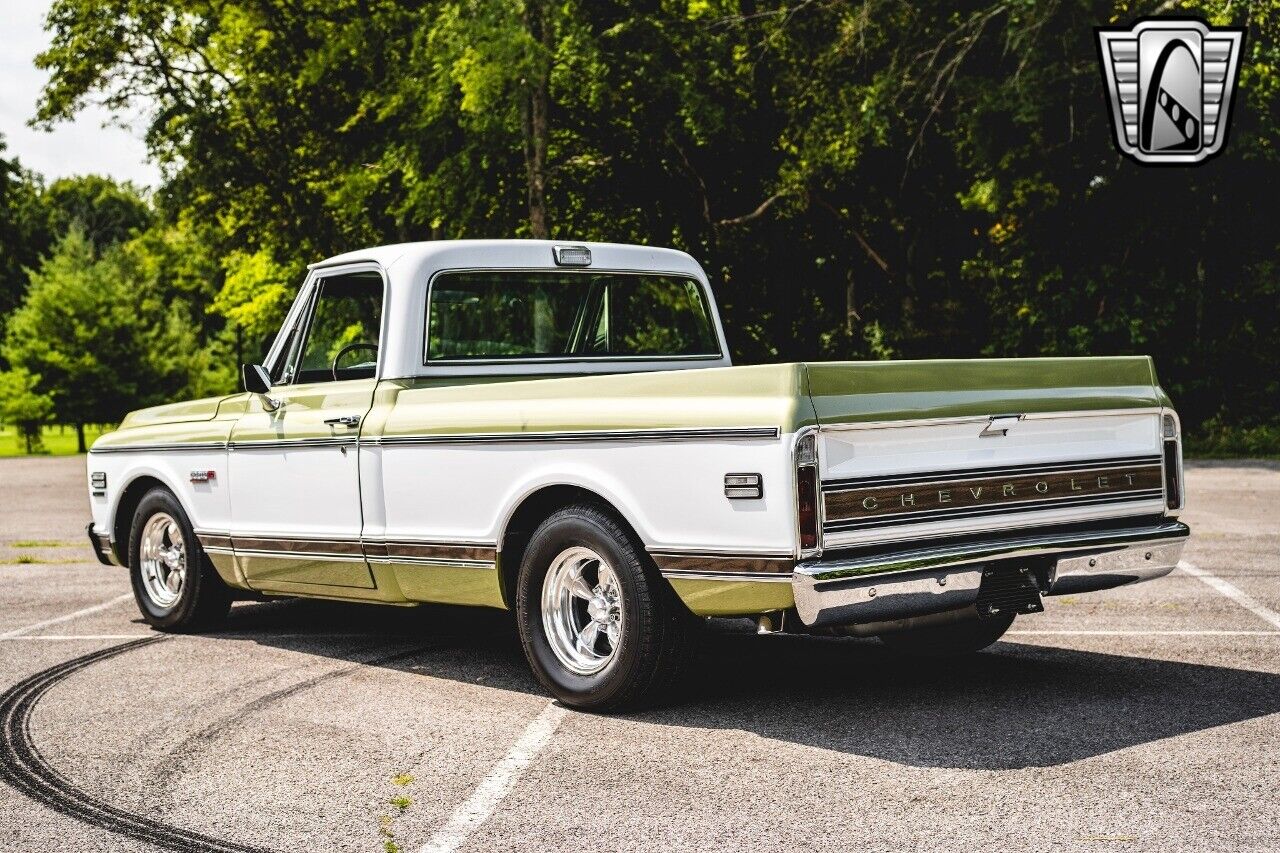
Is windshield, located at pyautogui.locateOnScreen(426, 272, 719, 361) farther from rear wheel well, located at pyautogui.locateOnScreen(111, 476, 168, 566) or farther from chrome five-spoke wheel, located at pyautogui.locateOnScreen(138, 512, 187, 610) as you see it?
rear wheel well, located at pyautogui.locateOnScreen(111, 476, 168, 566)

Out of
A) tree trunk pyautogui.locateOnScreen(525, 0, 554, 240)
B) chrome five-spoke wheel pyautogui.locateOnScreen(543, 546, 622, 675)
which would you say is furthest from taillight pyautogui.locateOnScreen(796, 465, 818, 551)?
tree trunk pyautogui.locateOnScreen(525, 0, 554, 240)

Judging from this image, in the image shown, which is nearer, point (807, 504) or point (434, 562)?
point (807, 504)

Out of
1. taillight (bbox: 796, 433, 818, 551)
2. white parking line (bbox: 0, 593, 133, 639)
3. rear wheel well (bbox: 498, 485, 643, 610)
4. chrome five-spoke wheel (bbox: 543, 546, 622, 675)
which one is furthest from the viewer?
white parking line (bbox: 0, 593, 133, 639)

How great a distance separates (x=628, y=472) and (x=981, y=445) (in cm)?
136

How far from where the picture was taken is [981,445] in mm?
5867

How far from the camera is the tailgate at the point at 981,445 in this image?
215 inches

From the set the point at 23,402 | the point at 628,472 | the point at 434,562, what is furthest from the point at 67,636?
the point at 23,402

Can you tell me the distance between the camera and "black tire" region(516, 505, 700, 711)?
5809 millimetres

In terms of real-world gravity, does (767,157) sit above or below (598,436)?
above

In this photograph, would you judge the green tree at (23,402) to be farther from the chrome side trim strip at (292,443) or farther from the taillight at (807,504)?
the taillight at (807,504)

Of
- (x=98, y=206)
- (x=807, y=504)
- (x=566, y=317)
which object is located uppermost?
(x=98, y=206)

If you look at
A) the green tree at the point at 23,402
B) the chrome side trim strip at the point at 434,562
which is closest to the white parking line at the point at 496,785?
A: the chrome side trim strip at the point at 434,562

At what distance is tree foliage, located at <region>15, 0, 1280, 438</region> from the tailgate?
16166mm

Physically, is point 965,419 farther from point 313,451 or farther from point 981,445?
point 313,451
